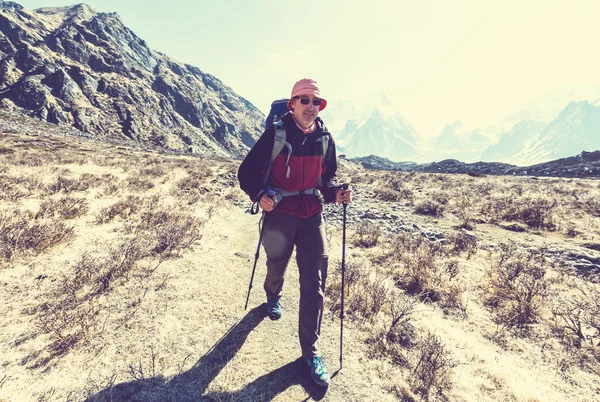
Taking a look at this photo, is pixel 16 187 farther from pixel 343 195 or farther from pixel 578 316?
pixel 578 316

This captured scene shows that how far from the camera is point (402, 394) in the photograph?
3.30 m

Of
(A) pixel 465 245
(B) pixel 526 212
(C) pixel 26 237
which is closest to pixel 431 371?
(A) pixel 465 245

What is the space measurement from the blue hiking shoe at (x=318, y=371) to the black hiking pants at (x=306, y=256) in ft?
0.22

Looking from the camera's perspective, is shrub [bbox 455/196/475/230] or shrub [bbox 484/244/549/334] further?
shrub [bbox 455/196/475/230]

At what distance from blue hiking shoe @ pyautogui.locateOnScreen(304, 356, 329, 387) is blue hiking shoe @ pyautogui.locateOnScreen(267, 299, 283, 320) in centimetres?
114

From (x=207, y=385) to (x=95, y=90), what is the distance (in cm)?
13184

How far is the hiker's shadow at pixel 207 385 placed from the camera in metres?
3.04

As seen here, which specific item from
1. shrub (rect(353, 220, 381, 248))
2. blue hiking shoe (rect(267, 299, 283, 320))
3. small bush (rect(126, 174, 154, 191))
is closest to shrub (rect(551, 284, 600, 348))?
shrub (rect(353, 220, 381, 248))

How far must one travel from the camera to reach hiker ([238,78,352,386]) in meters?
3.65

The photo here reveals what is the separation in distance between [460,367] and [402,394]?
1.06 m

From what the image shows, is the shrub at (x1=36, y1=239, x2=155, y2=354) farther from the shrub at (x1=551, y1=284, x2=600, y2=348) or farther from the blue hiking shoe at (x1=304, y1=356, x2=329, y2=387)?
the shrub at (x1=551, y1=284, x2=600, y2=348)

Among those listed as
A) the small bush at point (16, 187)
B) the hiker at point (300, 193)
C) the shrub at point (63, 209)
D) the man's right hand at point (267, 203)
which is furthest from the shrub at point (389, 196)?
the small bush at point (16, 187)

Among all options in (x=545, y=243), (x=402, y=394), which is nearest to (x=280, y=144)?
(x=402, y=394)

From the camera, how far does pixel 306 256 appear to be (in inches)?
148
